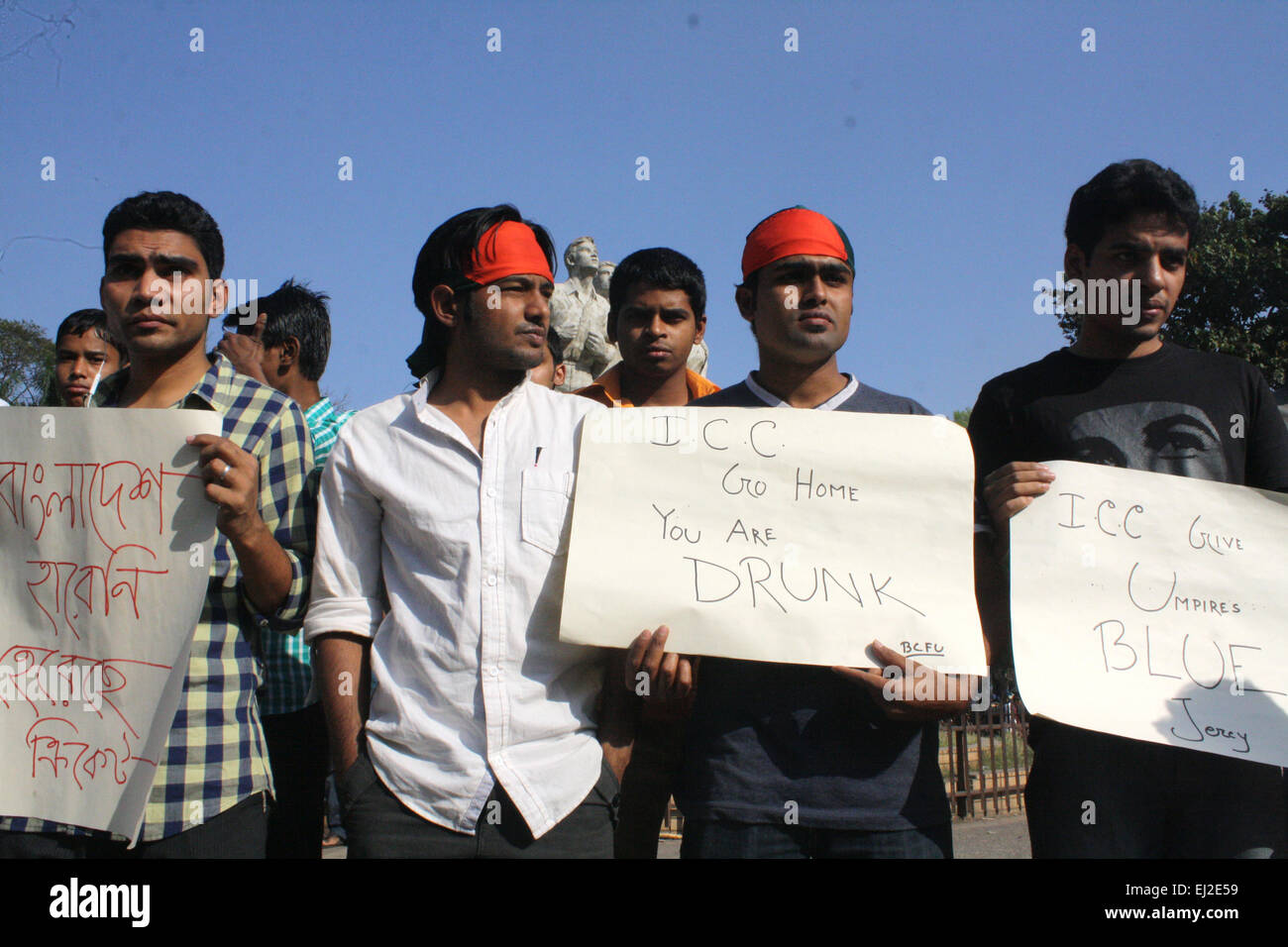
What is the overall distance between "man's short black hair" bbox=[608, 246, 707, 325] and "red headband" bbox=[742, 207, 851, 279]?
1210 millimetres

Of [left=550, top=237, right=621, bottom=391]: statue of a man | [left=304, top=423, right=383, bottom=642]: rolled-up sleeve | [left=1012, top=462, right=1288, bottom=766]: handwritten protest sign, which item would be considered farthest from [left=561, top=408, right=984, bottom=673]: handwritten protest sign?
[left=550, top=237, right=621, bottom=391]: statue of a man

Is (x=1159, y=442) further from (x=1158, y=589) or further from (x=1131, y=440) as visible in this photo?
(x=1158, y=589)

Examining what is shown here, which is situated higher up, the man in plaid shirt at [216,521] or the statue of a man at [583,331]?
the statue of a man at [583,331]

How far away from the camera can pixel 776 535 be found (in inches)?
99.0

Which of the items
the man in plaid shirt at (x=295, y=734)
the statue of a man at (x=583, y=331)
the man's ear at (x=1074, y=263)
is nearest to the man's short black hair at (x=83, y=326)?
the man in plaid shirt at (x=295, y=734)

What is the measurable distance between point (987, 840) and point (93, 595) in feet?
35.6

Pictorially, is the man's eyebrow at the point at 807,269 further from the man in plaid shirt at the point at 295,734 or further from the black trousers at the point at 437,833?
the black trousers at the point at 437,833

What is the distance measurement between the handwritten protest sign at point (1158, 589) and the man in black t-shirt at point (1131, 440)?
0.09m

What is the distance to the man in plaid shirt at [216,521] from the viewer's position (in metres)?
2.32

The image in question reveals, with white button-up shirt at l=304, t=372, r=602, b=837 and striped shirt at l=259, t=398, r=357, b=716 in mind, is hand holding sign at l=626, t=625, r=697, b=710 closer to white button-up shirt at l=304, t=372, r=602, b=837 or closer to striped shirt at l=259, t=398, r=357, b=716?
white button-up shirt at l=304, t=372, r=602, b=837

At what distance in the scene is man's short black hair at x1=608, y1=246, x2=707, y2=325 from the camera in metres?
4.03
